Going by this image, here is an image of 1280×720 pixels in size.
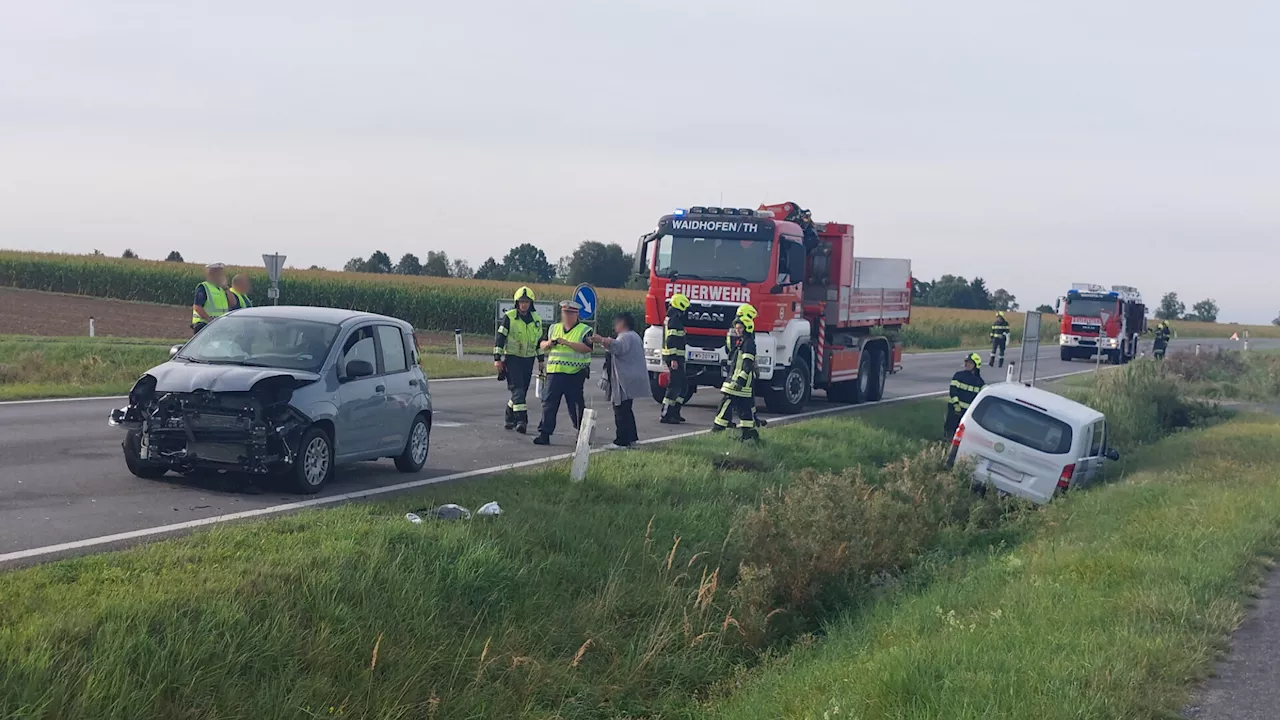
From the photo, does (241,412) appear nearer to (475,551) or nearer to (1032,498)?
(475,551)

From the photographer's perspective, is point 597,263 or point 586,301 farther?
point 597,263

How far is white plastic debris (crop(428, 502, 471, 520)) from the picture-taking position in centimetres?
920

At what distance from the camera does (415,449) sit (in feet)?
39.0

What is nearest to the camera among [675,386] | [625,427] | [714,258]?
[625,427]

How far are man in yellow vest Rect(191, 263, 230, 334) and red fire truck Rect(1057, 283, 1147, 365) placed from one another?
37496 mm

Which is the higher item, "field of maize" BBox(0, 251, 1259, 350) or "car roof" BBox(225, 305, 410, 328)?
"car roof" BBox(225, 305, 410, 328)

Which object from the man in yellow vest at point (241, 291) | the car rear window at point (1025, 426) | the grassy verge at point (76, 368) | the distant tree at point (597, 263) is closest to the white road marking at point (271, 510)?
the car rear window at point (1025, 426)

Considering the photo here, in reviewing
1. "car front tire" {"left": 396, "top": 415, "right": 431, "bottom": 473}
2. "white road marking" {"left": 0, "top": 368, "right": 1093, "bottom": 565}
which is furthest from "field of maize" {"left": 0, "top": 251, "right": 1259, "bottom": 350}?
"car front tire" {"left": 396, "top": 415, "right": 431, "bottom": 473}

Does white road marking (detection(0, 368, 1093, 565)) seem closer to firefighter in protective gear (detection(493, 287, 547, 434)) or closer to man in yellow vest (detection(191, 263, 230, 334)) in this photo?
firefighter in protective gear (detection(493, 287, 547, 434))

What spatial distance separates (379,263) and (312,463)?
274 ft

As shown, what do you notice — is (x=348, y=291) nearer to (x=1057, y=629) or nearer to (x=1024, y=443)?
(x=1024, y=443)

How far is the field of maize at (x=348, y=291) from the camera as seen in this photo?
51344 millimetres

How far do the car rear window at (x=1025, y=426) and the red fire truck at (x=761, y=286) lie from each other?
16.0 feet

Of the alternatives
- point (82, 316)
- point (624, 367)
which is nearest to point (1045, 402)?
point (624, 367)
